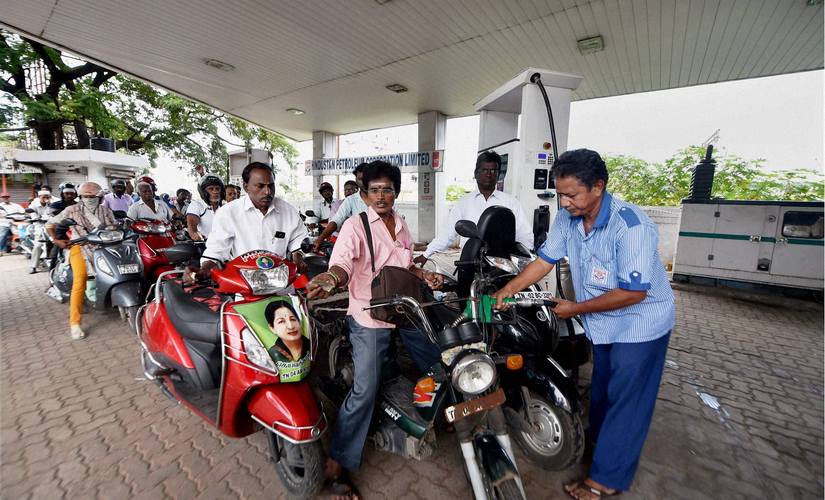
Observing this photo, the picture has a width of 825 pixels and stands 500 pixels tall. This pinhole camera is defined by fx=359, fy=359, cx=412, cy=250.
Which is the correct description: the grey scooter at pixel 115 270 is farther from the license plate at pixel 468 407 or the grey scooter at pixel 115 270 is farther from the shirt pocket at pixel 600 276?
the shirt pocket at pixel 600 276

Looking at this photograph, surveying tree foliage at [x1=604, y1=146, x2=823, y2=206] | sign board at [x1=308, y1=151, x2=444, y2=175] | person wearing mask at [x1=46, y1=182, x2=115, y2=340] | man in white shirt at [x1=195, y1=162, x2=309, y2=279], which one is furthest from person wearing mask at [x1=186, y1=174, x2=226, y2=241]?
tree foliage at [x1=604, y1=146, x2=823, y2=206]

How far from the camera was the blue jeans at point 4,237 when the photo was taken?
892 cm

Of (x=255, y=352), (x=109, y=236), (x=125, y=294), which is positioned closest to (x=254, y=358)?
(x=255, y=352)

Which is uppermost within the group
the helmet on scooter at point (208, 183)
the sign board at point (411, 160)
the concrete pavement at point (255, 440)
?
the sign board at point (411, 160)

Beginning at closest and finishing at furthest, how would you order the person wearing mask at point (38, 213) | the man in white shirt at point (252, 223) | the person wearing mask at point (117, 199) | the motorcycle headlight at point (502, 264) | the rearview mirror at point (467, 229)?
the rearview mirror at point (467, 229)
the motorcycle headlight at point (502, 264)
the man in white shirt at point (252, 223)
the person wearing mask at point (117, 199)
the person wearing mask at point (38, 213)

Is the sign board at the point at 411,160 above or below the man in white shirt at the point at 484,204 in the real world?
above

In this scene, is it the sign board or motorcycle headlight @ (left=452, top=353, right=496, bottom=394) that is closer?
motorcycle headlight @ (left=452, top=353, right=496, bottom=394)

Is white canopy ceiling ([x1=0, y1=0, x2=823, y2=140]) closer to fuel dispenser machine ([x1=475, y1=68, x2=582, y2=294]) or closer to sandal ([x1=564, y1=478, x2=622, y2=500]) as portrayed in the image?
fuel dispenser machine ([x1=475, y1=68, x2=582, y2=294])

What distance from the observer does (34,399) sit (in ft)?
9.20

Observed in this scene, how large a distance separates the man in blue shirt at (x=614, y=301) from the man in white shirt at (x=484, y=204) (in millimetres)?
1339

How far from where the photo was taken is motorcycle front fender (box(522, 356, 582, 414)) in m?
1.97

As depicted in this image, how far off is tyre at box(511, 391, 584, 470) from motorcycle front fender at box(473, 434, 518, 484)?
0.61m

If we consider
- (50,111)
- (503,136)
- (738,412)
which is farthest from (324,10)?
(50,111)

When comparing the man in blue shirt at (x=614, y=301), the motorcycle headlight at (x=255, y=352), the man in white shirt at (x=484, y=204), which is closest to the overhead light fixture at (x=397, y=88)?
the man in white shirt at (x=484, y=204)
